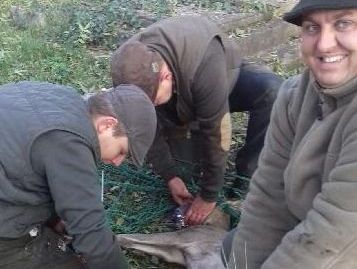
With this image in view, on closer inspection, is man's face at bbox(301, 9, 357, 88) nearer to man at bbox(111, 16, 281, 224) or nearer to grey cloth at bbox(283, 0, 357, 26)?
grey cloth at bbox(283, 0, 357, 26)

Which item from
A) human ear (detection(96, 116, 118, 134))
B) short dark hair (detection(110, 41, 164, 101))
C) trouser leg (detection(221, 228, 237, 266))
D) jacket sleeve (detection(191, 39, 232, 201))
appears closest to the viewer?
human ear (detection(96, 116, 118, 134))

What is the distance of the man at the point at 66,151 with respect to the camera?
2574 millimetres

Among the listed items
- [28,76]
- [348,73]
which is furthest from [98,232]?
[28,76]

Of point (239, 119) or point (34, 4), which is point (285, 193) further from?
point (34, 4)

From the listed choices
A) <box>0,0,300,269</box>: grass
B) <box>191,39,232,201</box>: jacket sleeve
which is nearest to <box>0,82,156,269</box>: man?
<box>191,39,232,201</box>: jacket sleeve

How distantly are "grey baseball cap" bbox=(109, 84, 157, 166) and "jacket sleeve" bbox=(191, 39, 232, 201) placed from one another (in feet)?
2.48

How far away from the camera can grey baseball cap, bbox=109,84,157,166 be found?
2725 mm

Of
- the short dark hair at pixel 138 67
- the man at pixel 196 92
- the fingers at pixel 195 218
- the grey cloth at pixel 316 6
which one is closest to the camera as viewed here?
the grey cloth at pixel 316 6

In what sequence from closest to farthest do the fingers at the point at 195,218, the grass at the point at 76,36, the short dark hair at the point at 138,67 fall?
the short dark hair at the point at 138,67 → the fingers at the point at 195,218 → the grass at the point at 76,36

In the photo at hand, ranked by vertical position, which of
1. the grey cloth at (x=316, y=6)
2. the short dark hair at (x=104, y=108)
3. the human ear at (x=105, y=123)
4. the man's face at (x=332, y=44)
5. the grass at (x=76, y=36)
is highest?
the grey cloth at (x=316, y=6)

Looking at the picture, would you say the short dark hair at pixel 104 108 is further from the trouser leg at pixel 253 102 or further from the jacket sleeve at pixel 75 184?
the trouser leg at pixel 253 102

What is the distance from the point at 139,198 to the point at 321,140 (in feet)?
6.92

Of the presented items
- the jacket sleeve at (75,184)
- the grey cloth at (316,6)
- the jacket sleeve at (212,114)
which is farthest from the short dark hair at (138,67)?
the grey cloth at (316,6)

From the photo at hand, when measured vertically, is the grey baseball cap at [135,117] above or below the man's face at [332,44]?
below
